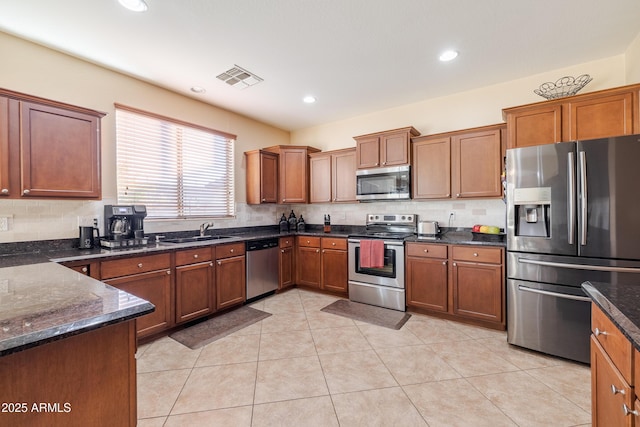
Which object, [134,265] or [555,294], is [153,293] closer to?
[134,265]

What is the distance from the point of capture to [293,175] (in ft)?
14.7

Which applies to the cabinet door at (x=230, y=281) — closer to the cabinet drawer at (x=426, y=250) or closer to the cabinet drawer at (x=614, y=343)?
the cabinet drawer at (x=426, y=250)

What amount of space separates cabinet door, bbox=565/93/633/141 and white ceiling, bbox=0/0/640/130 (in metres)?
0.60

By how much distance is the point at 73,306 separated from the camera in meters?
0.98

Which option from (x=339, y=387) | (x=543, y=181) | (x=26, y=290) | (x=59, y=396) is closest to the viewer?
(x=59, y=396)

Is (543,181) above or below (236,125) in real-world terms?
below

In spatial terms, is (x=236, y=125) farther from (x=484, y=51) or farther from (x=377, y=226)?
(x=484, y=51)

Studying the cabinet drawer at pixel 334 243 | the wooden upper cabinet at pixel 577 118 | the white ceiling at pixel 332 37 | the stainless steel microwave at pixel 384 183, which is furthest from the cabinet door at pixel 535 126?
the cabinet drawer at pixel 334 243

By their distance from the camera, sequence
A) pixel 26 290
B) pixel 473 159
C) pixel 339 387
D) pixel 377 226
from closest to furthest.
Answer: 1. pixel 26 290
2. pixel 339 387
3. pixel 473 159
4. pixel 377 226

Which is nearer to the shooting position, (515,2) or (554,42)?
(515,2)

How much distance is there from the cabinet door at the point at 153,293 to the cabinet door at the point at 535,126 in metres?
3.72

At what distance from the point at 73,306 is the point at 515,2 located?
3165 mm

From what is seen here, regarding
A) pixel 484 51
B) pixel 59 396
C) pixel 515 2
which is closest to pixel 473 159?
pixel 484 51

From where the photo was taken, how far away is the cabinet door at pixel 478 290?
2707mm
